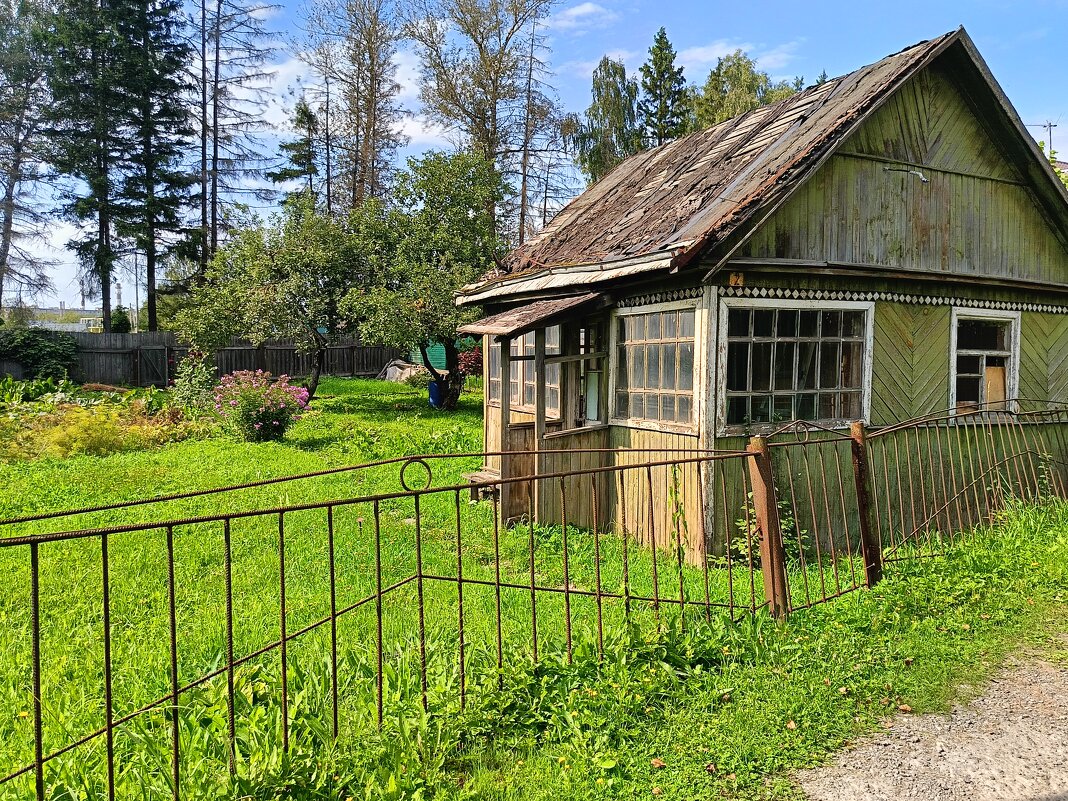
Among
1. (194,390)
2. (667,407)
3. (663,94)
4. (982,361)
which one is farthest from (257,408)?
(663,94)

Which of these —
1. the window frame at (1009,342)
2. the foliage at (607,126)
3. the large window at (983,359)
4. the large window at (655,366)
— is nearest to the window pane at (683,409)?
the large window at (655,366)

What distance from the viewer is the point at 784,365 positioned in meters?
7.49

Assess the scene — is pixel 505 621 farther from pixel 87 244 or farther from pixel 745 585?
pixel 87 244

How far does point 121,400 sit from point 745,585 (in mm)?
16055

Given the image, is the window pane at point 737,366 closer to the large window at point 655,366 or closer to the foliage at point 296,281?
the large window at point 655,366

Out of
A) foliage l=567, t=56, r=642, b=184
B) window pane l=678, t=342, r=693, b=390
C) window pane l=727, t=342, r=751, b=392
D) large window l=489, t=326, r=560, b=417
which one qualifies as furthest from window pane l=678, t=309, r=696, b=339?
foliage l=567, t=56, r=642, b=184

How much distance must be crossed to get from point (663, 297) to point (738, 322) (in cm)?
85

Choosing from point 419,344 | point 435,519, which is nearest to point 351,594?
point 435,519

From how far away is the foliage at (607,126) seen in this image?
3120cm

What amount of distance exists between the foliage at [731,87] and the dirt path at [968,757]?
3107 centimetres

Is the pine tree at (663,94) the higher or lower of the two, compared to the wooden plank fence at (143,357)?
higher

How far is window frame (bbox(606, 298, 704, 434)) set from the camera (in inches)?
277

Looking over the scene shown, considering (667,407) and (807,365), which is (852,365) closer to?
(807,365)

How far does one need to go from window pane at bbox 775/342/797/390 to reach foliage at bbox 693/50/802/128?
2666 cm
